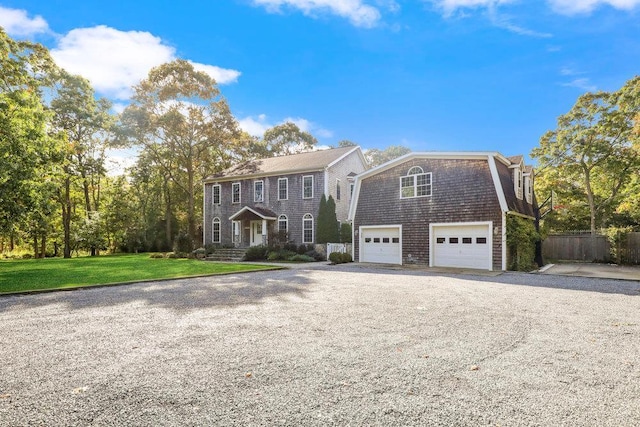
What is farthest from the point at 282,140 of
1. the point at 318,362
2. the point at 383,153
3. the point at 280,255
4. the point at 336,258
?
the point at 318,362

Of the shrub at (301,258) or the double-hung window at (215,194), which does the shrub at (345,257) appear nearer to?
the shrub at (301,258)

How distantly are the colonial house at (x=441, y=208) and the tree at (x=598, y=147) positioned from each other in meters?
7.72

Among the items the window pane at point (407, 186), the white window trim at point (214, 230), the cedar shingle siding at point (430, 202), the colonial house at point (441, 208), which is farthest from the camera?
the white window trim at point (214, 230)

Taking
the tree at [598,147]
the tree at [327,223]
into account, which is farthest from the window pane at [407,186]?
the tree at [598,147]

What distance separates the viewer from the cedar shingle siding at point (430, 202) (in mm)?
15555

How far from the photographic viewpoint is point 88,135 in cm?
2919

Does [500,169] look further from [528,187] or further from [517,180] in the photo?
[528,187]

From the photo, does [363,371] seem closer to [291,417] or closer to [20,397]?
[291,417]

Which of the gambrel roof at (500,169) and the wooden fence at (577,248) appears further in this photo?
the wooden fence at (577,248)

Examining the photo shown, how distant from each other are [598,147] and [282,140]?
1159 inches

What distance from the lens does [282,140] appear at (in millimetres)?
41312

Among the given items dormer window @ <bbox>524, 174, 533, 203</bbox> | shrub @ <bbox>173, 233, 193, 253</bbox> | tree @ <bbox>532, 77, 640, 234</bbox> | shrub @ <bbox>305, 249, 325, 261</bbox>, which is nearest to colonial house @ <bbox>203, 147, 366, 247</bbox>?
shrub @ <bbox>305, 249, 325, 261</bbox>

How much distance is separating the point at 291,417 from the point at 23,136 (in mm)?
15144

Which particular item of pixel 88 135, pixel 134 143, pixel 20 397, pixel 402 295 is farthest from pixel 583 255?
pixel 88 135
